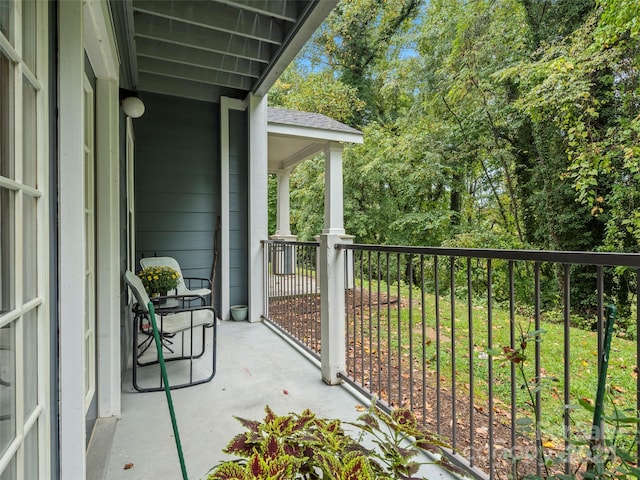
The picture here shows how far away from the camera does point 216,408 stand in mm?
2256

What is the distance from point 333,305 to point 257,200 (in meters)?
2.40

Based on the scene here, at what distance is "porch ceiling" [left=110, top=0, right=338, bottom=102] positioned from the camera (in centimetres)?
288

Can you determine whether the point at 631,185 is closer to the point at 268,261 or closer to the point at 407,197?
the point at 407,197

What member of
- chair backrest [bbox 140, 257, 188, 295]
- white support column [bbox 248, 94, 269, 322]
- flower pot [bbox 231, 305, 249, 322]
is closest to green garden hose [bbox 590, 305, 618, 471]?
chair backrest [bbox 140, 257, 188, 295]

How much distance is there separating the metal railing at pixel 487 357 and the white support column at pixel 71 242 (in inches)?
Answer: 51.5

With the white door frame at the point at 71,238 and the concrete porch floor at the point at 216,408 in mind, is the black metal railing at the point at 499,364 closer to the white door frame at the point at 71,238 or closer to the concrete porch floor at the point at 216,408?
the concrete porch floor at the point at 216,408

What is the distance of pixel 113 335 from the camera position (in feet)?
6.88

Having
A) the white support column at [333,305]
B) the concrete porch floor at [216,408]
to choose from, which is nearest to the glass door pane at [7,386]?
the concrete porch floor at [216,408]

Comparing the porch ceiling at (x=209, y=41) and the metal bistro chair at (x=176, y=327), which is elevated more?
the porch ceiling at (x=209, y=41)

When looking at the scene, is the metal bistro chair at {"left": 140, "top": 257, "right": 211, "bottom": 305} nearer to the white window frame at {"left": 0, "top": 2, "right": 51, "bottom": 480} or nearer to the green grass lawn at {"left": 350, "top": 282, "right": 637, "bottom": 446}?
the green grass lawn at {"left": 350, "top": 282, "right": 637, "bottom": 446}

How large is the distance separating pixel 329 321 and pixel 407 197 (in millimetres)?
8653

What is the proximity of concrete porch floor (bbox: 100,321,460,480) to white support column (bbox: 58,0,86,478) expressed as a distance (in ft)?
1.99

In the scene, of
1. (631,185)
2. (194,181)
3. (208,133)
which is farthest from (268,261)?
(631,185)

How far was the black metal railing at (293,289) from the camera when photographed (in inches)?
138
